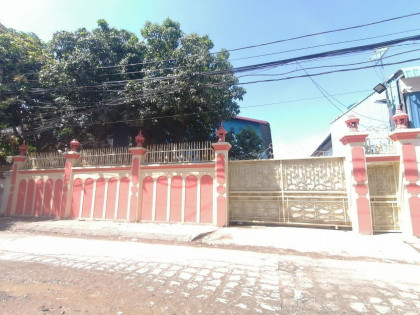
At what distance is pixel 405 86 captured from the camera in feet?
26.9

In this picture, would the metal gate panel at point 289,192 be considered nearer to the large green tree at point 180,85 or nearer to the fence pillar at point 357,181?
the fence pillar at point 357,181

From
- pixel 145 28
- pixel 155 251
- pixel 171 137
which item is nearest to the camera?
pixel 155 251

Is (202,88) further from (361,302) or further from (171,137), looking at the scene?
(361,302)

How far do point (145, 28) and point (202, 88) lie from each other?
458cm

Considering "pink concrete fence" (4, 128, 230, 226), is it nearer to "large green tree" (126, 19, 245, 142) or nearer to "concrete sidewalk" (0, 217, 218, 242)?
"concrete sidewalk" (0, 217, 218, 242)

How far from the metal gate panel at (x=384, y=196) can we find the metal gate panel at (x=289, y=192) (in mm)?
684

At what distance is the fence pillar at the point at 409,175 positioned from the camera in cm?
549

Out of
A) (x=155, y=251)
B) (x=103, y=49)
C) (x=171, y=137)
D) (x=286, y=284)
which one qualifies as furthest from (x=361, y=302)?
(x=103, y=49)

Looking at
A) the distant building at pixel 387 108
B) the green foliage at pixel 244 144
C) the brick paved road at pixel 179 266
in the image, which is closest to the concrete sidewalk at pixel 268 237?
the brick paved road at pixel 179 266

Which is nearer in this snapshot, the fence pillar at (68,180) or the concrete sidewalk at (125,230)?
the concrete sidewalk at (125,230)

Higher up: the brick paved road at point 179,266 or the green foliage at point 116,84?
the green foliage at point 116,84

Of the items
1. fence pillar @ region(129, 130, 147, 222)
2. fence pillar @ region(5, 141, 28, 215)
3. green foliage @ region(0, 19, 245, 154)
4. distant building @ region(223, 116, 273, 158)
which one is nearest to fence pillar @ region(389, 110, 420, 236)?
green foliage @ region(0, 19, 245, 154)

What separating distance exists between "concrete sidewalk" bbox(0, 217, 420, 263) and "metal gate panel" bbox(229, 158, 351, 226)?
38 cm

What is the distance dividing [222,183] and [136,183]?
10.3ft
